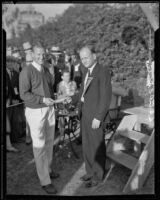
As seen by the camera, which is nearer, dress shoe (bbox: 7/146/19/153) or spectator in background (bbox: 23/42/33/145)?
spectator in background (bbox: 23/42/33/145)

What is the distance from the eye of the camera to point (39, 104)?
10.8 ft

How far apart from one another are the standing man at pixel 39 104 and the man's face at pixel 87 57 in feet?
1.54

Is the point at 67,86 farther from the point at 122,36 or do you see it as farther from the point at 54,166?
the point at 122,36

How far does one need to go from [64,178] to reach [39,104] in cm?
120

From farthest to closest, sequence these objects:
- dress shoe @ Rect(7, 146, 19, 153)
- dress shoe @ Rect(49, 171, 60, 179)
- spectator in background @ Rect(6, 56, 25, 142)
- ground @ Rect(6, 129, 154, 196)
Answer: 1. spectator in background @ Rect(6, 56, 25, 142)
2. dress shoe @ Rect(7, 146, 19, 153)
3. dress shoe @ Rect(49, 171, 60, 179)
4. ground @ Rect(6, 129, 154, 196)

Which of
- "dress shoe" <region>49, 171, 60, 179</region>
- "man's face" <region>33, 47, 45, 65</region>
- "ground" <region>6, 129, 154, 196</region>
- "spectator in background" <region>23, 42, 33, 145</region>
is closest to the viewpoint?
"man's face" <region>33, 47, 45, 65</region>

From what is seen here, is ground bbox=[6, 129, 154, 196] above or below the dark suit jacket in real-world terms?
below

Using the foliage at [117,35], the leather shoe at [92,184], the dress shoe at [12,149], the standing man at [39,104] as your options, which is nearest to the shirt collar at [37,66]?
the standing man at [39,104]

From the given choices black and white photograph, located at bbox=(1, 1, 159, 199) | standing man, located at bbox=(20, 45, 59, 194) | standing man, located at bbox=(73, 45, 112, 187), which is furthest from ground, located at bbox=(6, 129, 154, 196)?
standing man, located at bbox=(20, 45, 59, 194)

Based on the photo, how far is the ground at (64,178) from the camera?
3482 millimetres

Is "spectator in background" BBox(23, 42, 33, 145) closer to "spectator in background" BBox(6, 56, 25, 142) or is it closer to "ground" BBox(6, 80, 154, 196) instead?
"spectator in background" BBox(6, 56, 25, 142)

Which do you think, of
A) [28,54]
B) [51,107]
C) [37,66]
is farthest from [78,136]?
[37,66]

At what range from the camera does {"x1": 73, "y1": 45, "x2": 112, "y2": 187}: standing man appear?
3314 millimetres

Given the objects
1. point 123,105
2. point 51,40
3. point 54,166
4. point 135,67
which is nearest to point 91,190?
point 54,166
